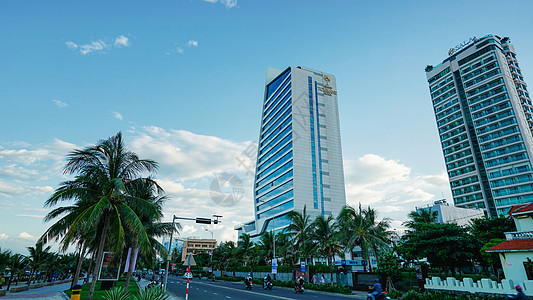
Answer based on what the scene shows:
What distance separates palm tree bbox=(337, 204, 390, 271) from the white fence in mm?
9920

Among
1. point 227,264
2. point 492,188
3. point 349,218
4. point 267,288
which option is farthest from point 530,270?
point 492,188

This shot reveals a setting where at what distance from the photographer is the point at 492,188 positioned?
76.1 m

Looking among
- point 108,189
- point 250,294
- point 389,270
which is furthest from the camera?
point 250,294

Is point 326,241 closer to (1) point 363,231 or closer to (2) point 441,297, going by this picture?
(1) point 363,231

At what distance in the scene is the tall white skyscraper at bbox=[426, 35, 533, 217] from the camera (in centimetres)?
7400

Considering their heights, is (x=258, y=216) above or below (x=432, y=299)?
above

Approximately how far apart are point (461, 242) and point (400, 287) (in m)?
11.4

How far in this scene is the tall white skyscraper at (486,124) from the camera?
2913 inches

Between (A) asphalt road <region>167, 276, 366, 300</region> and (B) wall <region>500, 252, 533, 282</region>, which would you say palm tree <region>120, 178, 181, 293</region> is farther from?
(B) wall <region>500, 252, 533, 282</region>

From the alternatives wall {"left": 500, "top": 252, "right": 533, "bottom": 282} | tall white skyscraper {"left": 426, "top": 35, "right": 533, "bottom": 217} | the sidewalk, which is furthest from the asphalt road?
tall white skyscraper {"left": 426, "top": 35, "right": 533, "bottom": 217}

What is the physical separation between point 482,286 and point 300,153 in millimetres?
73661

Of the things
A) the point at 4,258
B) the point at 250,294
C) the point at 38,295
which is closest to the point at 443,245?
the point at 250,294

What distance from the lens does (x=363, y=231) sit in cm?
3250

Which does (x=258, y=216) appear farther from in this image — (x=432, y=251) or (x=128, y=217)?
(x=128, y=217)
